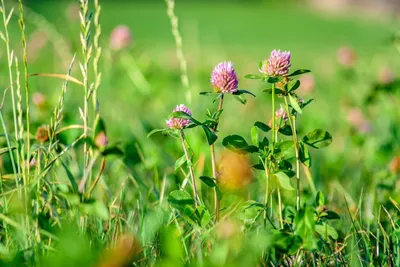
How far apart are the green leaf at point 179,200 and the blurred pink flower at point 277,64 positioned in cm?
23

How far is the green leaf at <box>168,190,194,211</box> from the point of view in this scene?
103 cm

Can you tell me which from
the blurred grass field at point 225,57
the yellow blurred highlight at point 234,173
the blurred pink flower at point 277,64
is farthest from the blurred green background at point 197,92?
the blurred pink flower at point 277,64

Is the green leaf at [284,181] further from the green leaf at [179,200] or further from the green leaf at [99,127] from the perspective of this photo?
the green leaf at [99,127]

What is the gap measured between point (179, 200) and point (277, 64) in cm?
26

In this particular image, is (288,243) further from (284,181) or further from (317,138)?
(317,138)

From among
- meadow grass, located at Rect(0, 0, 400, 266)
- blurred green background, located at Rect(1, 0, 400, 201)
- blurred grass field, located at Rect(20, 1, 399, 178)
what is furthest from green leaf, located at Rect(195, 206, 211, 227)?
blurred grass field, located at Rect(20, 1, 399, 178)

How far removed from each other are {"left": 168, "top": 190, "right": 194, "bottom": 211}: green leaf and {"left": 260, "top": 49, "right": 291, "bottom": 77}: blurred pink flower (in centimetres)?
23

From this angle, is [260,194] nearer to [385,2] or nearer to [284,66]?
[284,66]

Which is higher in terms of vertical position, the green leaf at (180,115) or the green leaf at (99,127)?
the green leaf at (180,115)

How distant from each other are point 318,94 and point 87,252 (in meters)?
3.53

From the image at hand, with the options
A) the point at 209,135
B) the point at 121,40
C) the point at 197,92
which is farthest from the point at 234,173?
the point at 197,92

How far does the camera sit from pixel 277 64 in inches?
38.0

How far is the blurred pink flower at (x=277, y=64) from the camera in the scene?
0.97m

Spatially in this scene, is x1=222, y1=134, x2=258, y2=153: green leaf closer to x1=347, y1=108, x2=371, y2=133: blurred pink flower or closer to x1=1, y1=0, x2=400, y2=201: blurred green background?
x1=1, y1=0, x2=400, y2=201: blurred green background
